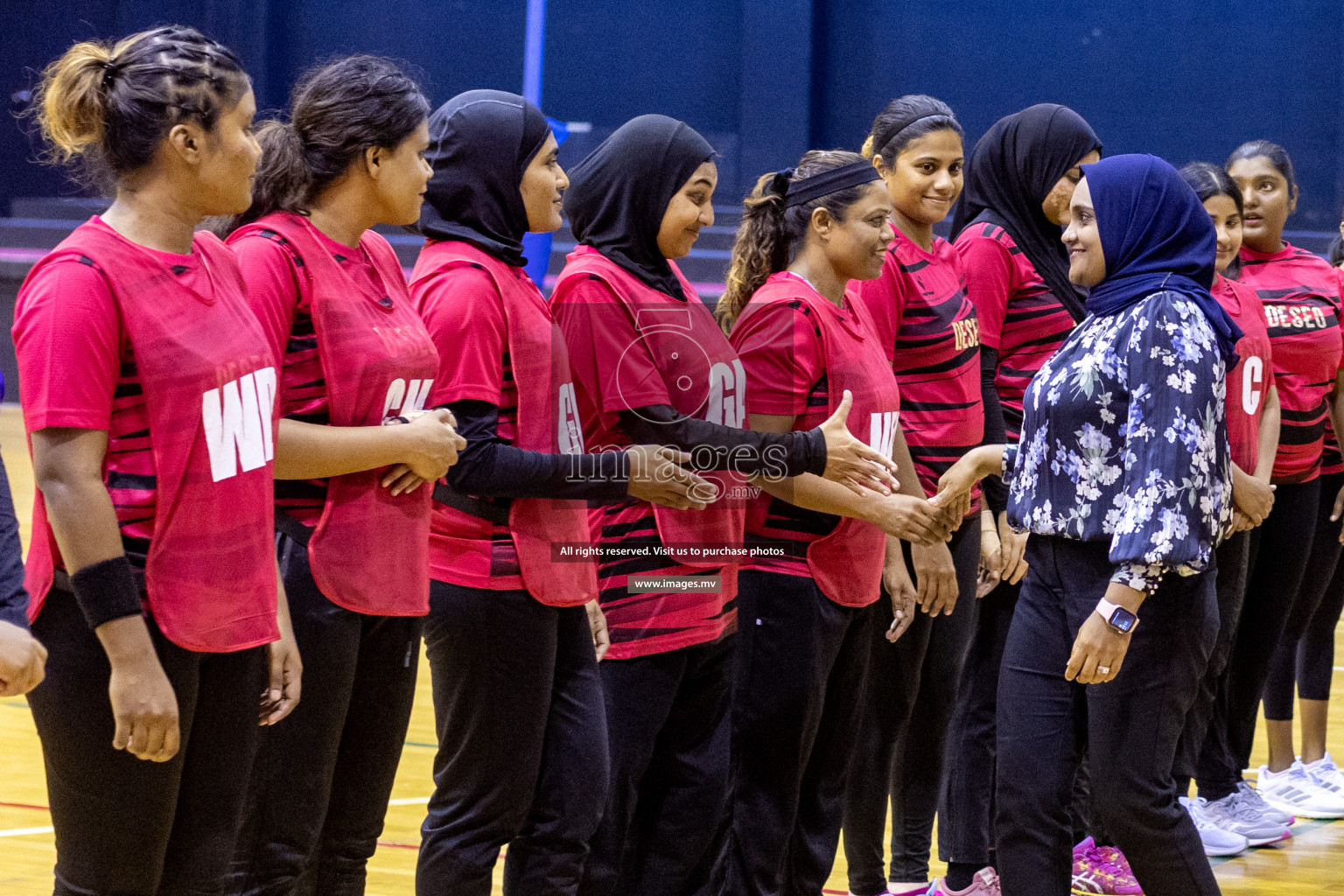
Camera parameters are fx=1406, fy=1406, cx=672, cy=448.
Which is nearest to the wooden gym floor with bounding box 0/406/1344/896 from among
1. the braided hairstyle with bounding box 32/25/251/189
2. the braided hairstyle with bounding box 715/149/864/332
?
the braided hairstyle with bounding box 715/149/864/332

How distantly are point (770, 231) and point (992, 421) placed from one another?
736mm

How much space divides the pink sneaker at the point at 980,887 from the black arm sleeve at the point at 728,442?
1.06m

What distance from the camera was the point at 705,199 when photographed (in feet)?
7.91

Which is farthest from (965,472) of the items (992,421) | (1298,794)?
(1298,794)

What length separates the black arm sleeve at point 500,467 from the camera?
2045mm

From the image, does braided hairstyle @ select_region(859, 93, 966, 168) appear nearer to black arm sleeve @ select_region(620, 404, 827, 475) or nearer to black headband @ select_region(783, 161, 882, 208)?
black headband @ select_region(783, 161, 882, 208)

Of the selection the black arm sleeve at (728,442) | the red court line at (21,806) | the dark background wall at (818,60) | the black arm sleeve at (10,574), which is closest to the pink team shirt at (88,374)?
the black arm sleeve at (10,574)

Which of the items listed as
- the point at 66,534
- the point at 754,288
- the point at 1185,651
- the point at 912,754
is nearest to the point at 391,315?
the point at 66,534

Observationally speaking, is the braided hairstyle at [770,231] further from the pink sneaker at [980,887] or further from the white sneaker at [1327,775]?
the white sneaker at [1327,775]

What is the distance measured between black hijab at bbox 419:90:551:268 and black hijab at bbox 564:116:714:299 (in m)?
0.17

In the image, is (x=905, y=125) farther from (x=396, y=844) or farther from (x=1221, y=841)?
(x=396, y=844)

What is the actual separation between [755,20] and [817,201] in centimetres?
749

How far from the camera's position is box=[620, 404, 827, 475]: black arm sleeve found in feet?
7.38

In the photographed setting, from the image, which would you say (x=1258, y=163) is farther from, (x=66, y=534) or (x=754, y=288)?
(x=66, y=534)
